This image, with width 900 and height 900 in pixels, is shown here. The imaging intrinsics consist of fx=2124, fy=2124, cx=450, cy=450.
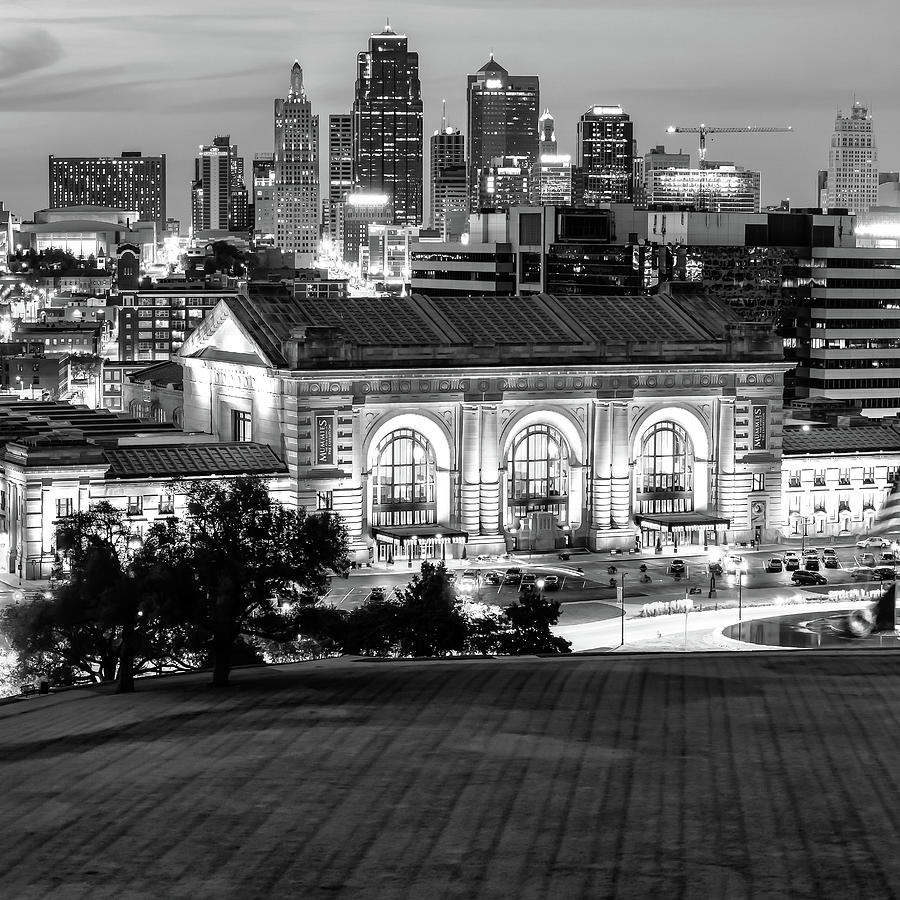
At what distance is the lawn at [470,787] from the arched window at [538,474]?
7684cm

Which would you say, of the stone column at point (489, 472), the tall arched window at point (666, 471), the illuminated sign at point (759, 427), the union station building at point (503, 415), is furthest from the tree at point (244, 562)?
the illuminated sign at point (759, 427)

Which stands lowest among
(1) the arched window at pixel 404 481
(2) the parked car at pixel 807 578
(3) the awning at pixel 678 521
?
(2) the parked car at pixel 807 578

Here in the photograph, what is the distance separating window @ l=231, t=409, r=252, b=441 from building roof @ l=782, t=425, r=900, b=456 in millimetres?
41277

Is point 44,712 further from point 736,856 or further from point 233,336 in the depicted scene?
point 233,336

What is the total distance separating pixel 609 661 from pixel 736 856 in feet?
113

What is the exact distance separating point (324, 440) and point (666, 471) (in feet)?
92.8

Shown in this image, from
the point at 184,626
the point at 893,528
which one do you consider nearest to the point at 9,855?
the point at 184,626

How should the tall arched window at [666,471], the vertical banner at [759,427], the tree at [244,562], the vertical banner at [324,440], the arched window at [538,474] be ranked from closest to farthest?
the tree at [244,562], the vertical banner at [324,440], the arched window at [538,474], the tall arched window at [666,471], the vertical banner at [759,427]

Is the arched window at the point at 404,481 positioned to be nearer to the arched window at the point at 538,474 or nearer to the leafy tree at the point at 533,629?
the arched window at the point at 538,474

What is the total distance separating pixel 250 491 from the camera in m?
87.6

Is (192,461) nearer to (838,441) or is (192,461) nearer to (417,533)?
(417,533)

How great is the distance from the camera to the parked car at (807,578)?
14000 cm

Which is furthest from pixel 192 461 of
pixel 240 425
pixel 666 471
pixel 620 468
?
pixel 666 471

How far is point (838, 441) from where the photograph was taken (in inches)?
6599
